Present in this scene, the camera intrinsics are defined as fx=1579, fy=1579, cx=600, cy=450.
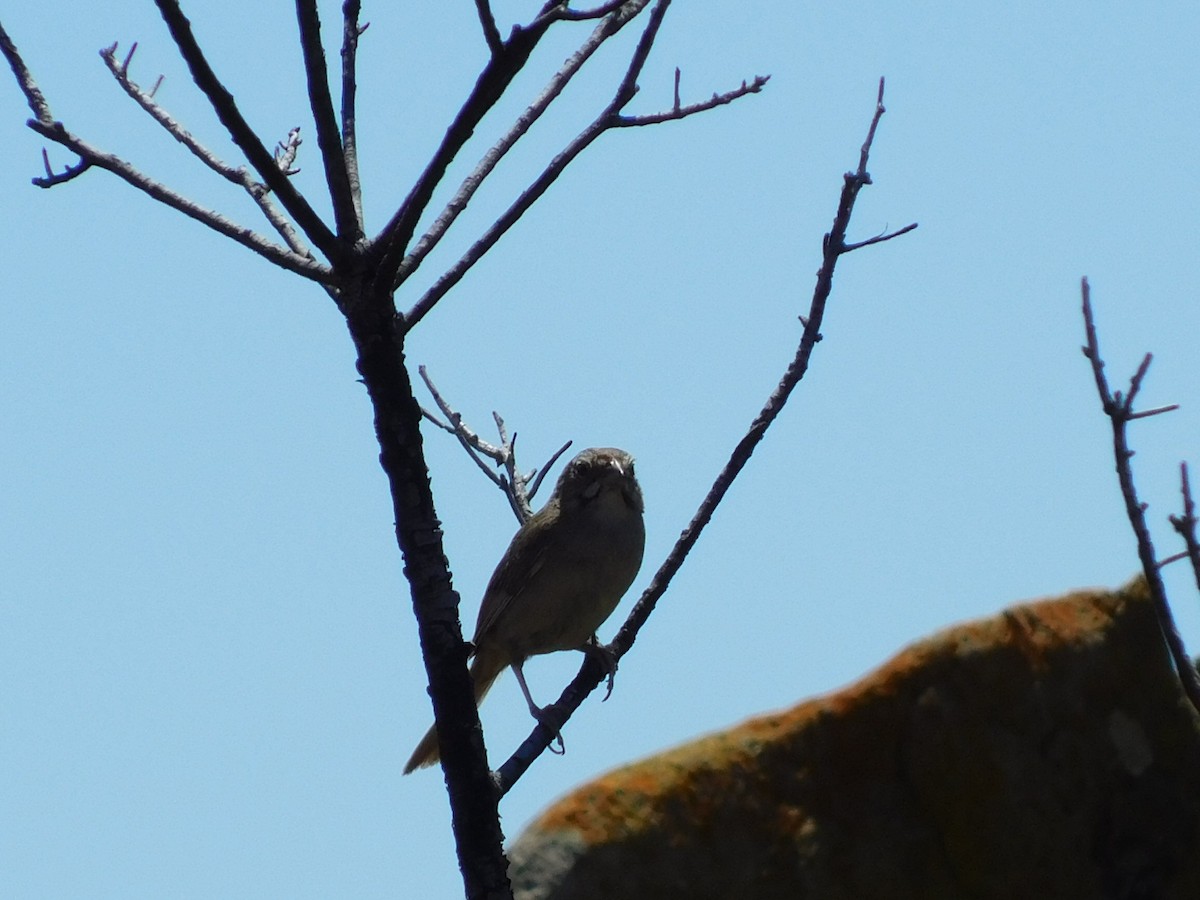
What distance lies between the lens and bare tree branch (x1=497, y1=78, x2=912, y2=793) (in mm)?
3852

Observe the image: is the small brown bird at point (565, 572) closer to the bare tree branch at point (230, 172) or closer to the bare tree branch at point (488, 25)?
the bare tree branch at point (230, 172)

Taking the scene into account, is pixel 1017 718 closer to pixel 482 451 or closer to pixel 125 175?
pixel 482 451

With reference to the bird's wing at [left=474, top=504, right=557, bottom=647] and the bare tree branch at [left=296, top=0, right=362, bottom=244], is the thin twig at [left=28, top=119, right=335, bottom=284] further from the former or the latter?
the bird's wing at [left=474, top=504, right=557, bottom=647]

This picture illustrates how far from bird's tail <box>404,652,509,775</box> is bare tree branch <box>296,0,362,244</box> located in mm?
3514

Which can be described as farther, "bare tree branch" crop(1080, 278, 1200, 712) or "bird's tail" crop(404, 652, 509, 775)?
"bird's tail" crop(404, 652, 509, 775)

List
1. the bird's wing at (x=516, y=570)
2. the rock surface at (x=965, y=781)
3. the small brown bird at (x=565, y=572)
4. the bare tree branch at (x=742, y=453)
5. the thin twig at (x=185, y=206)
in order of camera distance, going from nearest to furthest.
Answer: the thin twig at (x=185, y=206) < the bare tree branch at (x=742, y=453) < the rock surface at (x=965, y=781) < the small brown bird at (x=565, y=572) < the bird's wing at (x=516, y=570)

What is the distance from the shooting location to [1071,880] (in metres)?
5.88

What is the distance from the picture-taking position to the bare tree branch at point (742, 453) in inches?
152

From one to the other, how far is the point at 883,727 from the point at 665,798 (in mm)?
885

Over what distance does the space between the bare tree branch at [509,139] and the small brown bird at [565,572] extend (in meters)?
2.71

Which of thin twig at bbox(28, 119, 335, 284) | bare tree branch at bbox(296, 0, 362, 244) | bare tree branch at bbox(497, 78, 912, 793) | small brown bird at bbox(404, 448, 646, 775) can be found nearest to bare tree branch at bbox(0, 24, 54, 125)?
thin twig at bbox(28, 119, 335, 284)

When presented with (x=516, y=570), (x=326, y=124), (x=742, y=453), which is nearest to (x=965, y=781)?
(x=516, y=570)

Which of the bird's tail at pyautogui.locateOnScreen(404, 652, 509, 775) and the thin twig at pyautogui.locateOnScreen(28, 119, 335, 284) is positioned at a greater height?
the thin twig at pyautogui.locateOnScreen(28, 119, 335, 284)

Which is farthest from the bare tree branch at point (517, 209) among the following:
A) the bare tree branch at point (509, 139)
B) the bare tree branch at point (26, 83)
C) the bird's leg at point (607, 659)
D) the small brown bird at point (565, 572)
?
the small brown bird at point (565, 572)
